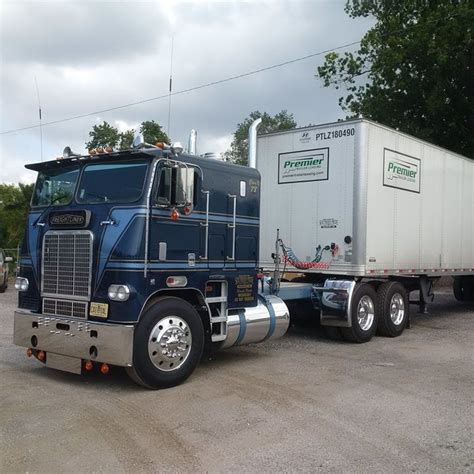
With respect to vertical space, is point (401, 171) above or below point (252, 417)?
above

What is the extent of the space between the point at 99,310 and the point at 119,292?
38 cm

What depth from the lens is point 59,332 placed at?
6.82m

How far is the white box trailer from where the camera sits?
985 centimetres

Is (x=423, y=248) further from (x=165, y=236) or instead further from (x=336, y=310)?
(x=165, y=236)

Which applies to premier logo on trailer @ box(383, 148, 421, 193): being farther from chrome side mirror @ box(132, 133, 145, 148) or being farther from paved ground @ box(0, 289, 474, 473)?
chrome side mirror @ box(132, 133, 145, 148)

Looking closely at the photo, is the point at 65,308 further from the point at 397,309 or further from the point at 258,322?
the point at 397,309

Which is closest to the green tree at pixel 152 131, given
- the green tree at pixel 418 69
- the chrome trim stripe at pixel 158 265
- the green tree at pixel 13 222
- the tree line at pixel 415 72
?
the tree line at pixel 415 72

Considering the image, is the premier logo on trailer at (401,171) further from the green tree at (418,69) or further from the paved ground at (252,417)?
the green tree at (418,69)

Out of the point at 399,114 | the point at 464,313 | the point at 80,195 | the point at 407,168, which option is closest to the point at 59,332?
the point at 80,195

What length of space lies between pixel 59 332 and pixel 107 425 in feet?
5.99

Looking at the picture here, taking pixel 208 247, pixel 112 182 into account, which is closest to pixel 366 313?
pixel 208 247

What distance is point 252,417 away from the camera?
18.6 feet

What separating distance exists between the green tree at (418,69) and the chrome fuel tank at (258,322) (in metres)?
15.4

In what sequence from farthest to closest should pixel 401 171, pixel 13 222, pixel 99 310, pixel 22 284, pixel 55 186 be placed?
pixel 13 222
pixel 401 171
pixel 55 186
pixel 22 284
pixel 99 310
